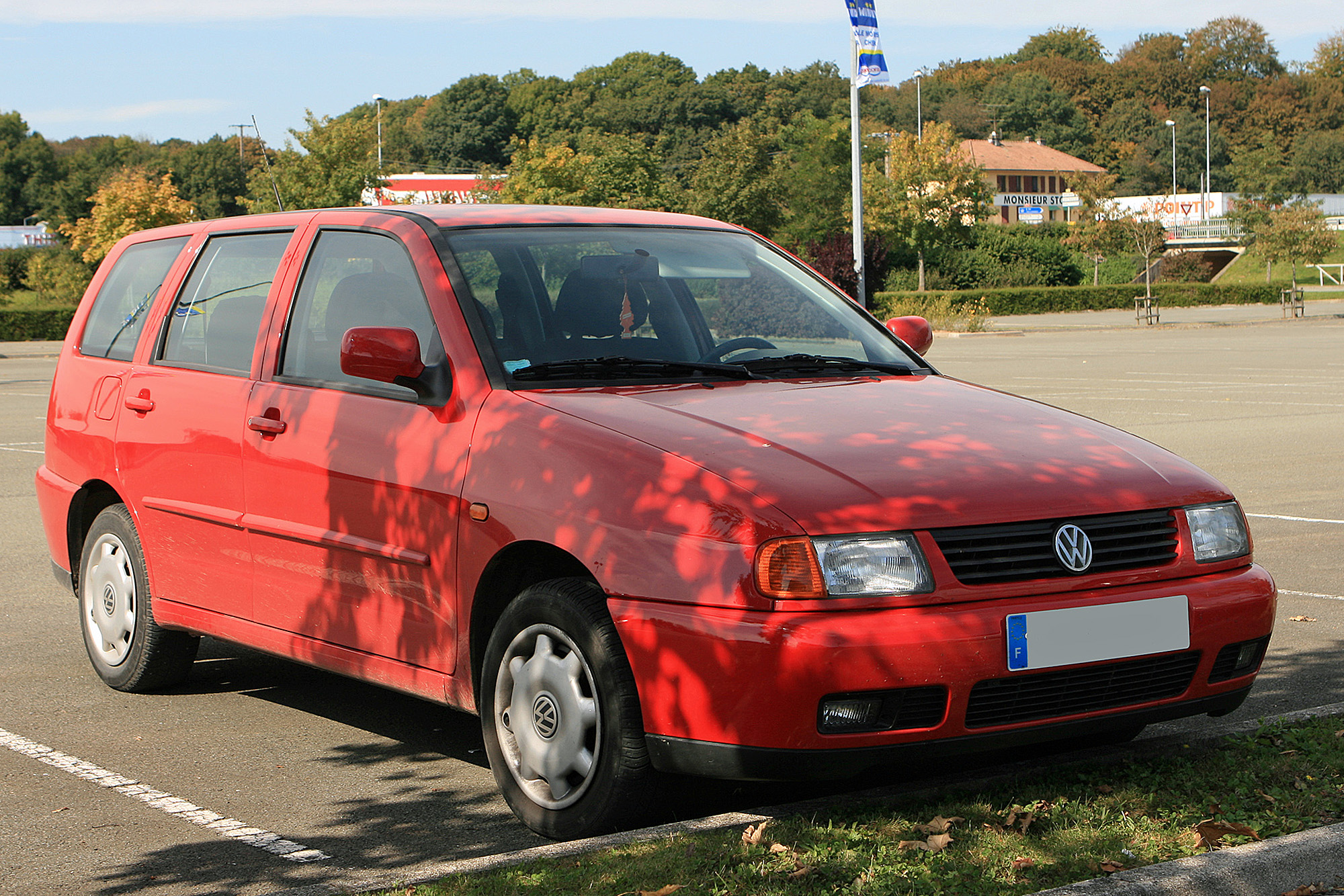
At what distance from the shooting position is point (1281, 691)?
18.7 ft

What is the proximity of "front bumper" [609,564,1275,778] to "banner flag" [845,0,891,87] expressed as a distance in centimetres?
2630

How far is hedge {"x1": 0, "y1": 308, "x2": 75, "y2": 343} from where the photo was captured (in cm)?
5338

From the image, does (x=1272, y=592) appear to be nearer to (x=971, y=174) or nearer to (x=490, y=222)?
(x=490, y=222)

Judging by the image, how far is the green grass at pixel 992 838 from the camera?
348 centimetres

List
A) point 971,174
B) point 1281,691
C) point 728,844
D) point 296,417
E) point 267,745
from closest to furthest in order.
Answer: point 728,844 → point 296,417 → point 267,745 → point 1281,691 → point 971,174

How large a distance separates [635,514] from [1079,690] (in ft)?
3.97

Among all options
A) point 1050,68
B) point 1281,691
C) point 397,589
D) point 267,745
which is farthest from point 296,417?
point 1050,68

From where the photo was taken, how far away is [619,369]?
4.64 m

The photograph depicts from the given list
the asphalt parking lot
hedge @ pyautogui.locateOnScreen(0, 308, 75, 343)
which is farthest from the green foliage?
the asphalt parking lot

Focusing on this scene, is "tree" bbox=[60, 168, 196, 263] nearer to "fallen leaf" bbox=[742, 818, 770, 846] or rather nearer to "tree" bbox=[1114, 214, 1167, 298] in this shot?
"tree" bbox=[1114, 214, 1167, 298]

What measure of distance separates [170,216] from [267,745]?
6639 centimetres

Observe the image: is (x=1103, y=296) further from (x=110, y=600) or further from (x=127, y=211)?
(x=110, y=600)

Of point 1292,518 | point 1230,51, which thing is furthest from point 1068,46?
point 1292,518

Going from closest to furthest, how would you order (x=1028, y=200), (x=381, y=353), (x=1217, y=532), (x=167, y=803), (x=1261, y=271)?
(x=1217, y=532) < (x=381, y=353) < (x=167, y=803) < (x=1261, y=271) < (x=1028, y=200)
